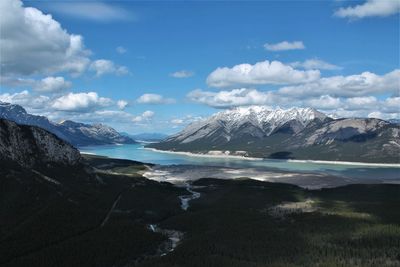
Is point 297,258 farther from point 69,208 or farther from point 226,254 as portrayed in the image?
point 69,208

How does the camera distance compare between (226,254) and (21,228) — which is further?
(21,228)

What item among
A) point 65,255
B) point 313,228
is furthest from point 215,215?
point 65,255

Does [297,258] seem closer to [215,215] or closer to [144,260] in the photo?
[144,260]

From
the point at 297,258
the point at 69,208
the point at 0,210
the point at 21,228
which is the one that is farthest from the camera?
the point at 69,208

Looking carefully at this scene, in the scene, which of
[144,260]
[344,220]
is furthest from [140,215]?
[344,220]

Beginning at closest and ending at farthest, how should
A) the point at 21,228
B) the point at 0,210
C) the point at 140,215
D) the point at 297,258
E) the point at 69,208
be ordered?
the point at 297,258, the point at 21,228, the point at 0,210, the point at 69,208, the point at 140,215

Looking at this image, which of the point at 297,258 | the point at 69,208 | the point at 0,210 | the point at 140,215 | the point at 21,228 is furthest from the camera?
the point at 140,215

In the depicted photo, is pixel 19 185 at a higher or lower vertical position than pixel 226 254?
higher

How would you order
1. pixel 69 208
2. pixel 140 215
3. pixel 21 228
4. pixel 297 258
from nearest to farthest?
1. pixel 297 258
2. pixel 21 228
3. pixel 69 208
4. pixel 140 215

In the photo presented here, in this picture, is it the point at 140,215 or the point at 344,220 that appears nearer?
the point at 344,220
